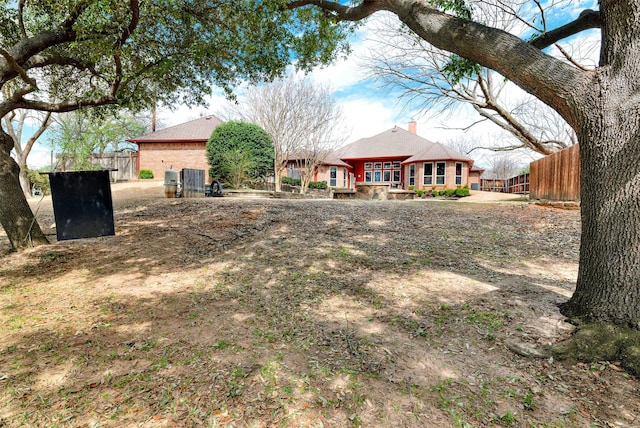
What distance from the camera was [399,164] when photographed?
94.0 feet

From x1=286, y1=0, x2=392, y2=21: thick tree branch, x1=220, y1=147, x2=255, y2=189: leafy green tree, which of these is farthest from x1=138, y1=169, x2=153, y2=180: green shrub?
x1=286, y1=0, x2=392, y2=21: thick tree branch

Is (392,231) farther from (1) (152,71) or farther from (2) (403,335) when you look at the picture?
(1) (152,71)

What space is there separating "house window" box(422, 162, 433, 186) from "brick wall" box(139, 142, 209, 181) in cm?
1677

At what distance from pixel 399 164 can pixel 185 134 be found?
1798 centimetres

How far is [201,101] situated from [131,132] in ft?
97.9

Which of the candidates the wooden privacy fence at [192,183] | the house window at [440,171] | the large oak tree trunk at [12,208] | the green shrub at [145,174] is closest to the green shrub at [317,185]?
the house window at [440,171]

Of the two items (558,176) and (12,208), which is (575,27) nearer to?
(558,176)

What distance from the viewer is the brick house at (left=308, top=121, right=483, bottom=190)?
81.0 feet

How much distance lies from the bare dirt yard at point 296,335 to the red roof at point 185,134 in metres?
18.5

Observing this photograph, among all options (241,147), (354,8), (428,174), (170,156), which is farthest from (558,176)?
(170,156)

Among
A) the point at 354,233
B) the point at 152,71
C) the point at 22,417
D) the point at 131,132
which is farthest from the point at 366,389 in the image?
the point at 131,132

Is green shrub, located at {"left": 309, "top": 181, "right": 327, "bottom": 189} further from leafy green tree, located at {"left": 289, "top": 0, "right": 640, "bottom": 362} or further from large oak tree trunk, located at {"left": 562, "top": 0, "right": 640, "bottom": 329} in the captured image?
large oak tree trunk, located at {"left": 562, "top": 0, "right": 640, "bottom": 329}

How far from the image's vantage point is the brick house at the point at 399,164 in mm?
24688

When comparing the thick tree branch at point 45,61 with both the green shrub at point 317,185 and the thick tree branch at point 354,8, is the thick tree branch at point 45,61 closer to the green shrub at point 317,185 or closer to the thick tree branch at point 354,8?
the thick tree branch at point 354,8
